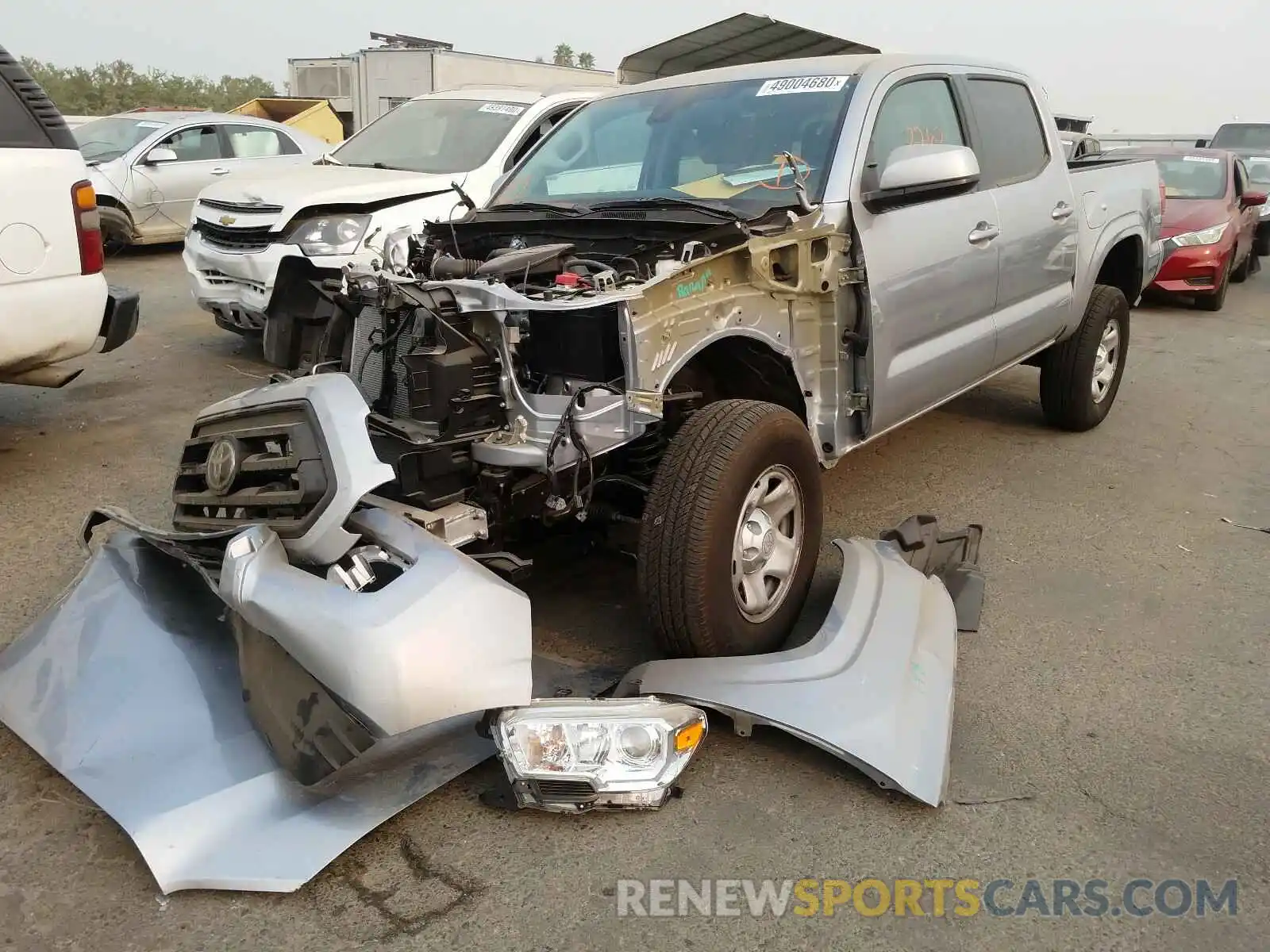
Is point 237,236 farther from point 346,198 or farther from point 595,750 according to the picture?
point 595,750

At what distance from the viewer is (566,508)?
9.95ft

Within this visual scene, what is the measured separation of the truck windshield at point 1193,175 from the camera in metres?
11.4

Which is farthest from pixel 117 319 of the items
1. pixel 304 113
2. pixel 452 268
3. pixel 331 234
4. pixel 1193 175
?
pixel 304 113

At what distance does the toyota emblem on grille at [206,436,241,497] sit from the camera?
285 cm

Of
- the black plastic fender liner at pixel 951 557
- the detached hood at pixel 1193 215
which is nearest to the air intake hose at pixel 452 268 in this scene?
the black plastic fender liner at pixel 951 557

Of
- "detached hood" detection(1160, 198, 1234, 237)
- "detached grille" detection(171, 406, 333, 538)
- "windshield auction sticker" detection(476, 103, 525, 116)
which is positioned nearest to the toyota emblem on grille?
"detached grille" detection(171, 406, 333, 538)

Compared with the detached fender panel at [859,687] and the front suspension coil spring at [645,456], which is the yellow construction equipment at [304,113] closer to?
the front suspension coil spring at [645,456]

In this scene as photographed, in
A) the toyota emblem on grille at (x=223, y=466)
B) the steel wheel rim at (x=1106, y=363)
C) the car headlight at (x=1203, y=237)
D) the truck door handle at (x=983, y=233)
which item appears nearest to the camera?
the toyota emblem on grille at (x=223, y=466)

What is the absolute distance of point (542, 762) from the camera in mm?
2477

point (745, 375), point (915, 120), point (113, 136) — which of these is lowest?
point (745, 375)

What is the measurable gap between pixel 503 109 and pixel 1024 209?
4340 millimetres

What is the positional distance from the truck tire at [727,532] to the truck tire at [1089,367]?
9.73 ft

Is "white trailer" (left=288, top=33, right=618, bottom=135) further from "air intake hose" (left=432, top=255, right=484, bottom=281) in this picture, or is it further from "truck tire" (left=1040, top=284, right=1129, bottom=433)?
"air intake hose" (left=432, top=255, right=484, bottom=281)

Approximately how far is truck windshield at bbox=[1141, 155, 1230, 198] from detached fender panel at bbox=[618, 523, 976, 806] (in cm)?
1035
